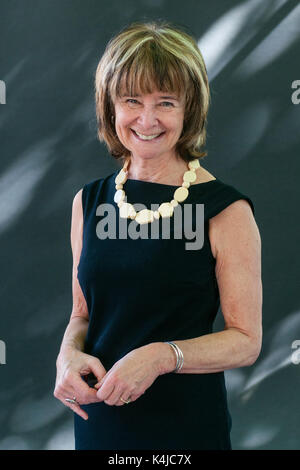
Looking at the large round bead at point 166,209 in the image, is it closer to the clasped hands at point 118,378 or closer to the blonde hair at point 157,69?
the blonde hair at point 157,69

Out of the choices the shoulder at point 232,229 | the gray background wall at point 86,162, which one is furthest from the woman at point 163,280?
the gray background wall at point 86,162

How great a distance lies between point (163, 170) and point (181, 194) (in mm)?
80

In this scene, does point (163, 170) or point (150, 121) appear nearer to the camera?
point (150, 121)

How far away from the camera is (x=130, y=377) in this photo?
118 cm

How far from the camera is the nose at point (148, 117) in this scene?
1275mm

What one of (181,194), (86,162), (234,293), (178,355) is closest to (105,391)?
(178,355)

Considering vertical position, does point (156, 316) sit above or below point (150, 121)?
below

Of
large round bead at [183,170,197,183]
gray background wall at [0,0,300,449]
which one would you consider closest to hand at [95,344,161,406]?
large round bead at [183,170,197,183]

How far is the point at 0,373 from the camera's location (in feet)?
7.45

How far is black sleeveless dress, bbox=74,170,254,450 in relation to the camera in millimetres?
1292

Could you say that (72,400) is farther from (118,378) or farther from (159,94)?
(159,94)

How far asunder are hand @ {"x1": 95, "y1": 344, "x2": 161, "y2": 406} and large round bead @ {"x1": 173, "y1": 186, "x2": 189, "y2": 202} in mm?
336

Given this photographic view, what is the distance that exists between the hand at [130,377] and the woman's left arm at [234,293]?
0.08 meters
